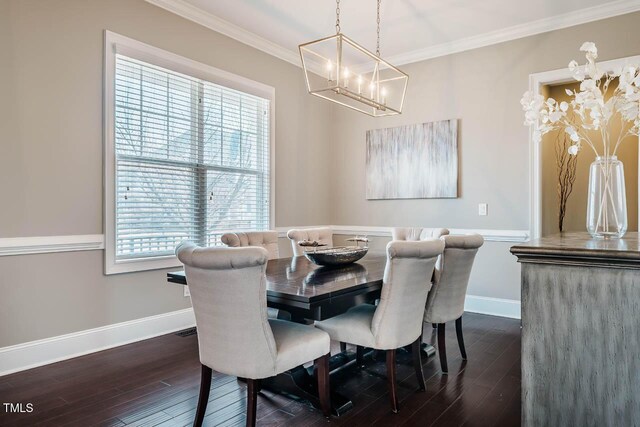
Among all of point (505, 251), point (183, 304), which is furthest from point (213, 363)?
point (505, 251)

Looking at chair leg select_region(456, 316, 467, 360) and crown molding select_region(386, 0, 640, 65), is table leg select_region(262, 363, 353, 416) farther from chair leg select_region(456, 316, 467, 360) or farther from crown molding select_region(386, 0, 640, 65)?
crown molding select_region(386, 0, 640, 65)

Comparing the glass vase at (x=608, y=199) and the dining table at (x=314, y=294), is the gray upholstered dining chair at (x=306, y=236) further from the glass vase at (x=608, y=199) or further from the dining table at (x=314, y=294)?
the glass vase at (x=608, y=199)

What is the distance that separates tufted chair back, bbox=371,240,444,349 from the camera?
208 centimetres

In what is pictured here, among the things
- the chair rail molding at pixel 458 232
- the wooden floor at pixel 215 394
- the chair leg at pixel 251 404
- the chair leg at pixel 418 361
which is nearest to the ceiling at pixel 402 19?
the chair rail molding at pixel 458 232

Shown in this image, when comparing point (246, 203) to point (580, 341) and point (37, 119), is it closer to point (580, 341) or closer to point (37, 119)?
point (37, 119)

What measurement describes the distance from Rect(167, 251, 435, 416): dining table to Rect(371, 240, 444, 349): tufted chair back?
0.13m

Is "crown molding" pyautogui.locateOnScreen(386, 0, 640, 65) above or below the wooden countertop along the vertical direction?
above

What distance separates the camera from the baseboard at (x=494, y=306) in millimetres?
4137

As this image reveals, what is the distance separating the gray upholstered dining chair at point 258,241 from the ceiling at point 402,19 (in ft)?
6.83

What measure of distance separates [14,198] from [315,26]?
9.94 ft

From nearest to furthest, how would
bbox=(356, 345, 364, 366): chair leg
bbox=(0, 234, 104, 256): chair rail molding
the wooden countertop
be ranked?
1. the wooden countertop
2. bbox=(0, 234, 104, 256): chair rail molding
3. bbox=(356, 345, 364, 366): chair leg

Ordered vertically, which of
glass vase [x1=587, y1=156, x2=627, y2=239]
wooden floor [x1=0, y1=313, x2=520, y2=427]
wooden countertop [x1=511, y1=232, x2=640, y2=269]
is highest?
glass vase [x1=587, y1=156, x2=627, y2=239]

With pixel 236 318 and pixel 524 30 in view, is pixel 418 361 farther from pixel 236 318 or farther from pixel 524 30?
pixel 524 30

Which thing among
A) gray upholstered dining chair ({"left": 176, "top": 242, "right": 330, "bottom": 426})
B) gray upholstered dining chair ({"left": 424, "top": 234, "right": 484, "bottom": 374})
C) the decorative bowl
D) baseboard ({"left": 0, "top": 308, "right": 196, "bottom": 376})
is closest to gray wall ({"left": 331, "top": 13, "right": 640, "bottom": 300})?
gray upholstered dining chair ({"left": 424, "top": 234, "right": 484, "bottom": 374})
